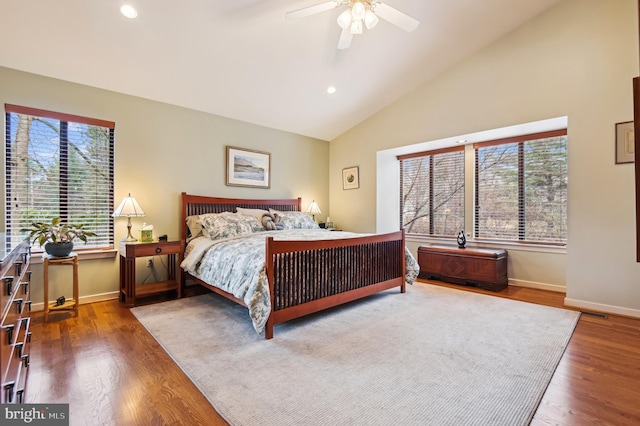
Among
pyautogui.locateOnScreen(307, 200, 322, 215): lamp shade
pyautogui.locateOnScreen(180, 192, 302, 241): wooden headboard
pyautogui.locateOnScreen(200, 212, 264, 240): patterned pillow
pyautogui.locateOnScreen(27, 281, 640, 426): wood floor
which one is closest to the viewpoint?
pyautogui.locateOnScreen(27, 281, 640, 426): wood floor

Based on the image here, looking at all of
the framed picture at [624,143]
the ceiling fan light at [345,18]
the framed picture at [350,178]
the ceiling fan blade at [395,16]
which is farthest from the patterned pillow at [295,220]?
the framed picture at [624,143]

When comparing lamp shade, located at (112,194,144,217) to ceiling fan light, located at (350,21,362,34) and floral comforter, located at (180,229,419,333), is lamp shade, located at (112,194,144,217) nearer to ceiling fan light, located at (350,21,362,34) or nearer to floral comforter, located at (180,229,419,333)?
floral comforter, located at (180,229,419,333)

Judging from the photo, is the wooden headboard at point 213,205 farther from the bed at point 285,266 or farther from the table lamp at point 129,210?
the table lamp at point 129,210

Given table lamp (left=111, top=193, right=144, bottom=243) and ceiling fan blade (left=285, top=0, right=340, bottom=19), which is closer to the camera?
ceiling fan blade (left=285, top=0, right=340, bottom=19)

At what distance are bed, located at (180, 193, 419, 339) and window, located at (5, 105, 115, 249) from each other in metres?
0.96

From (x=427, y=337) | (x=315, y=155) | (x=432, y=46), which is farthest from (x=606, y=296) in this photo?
(x=315, y=155)

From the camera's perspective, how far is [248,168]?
4910 mm

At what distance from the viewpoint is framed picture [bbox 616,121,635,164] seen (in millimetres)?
3057

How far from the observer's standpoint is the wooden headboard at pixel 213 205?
417cm

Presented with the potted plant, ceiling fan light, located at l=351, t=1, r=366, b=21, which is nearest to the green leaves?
the potted plant

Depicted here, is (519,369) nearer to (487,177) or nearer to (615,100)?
(615,100)

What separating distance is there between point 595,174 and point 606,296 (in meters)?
1.32

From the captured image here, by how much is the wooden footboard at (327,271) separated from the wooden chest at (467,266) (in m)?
1.07

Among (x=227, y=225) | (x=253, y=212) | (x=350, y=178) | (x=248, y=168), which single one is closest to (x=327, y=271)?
(x=227, y=225)
